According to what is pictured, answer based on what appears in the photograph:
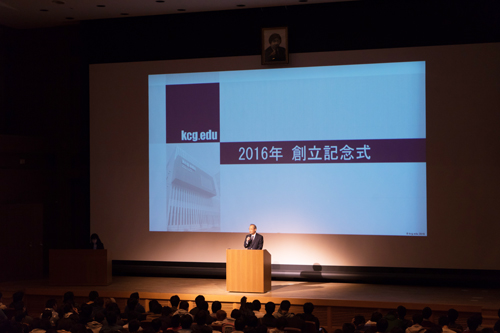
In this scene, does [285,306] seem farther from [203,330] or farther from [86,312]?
[86,312]

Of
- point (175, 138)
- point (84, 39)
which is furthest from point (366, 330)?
point (84, 39)

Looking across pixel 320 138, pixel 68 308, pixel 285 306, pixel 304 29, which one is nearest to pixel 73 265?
pixel 68 308

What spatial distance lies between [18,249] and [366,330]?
6.46m

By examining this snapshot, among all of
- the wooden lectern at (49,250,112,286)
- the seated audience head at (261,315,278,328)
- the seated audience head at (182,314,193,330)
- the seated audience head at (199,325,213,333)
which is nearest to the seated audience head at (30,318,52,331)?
the seated audience head at (182,314,193,330)

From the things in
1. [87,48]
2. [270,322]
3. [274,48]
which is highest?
[87,48]

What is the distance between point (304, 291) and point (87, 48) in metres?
5.63

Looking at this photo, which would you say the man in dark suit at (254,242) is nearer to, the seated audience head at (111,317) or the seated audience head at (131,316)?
the seated audience head at (131,316)

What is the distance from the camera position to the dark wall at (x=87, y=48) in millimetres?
7672

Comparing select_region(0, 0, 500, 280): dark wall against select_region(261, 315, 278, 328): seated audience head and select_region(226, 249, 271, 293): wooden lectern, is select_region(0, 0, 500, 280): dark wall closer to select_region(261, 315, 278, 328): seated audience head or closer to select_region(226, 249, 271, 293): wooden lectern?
select_region(226, 249, 271, 293): wooden lectern

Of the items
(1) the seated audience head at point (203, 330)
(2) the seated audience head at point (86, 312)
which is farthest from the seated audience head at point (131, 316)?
(1) the seated audience head at point (203, 330)

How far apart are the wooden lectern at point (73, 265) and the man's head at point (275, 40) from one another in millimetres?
4110

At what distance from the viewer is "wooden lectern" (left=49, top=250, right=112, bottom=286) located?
7523mm

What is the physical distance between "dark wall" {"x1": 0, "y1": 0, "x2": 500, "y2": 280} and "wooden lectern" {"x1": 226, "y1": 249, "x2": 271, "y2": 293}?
11.1ft

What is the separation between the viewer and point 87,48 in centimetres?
895
